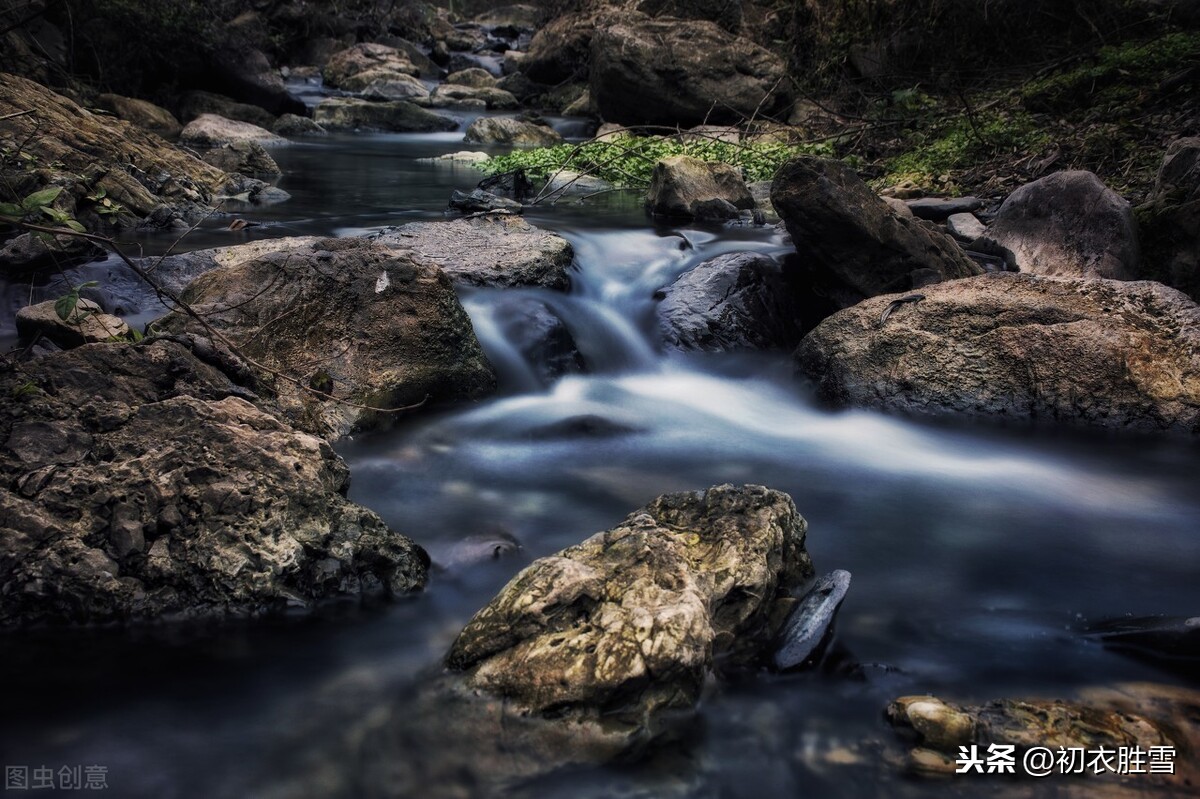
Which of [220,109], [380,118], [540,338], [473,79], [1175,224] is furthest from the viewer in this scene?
[473,79]

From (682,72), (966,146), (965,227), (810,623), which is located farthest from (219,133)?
(810,623)

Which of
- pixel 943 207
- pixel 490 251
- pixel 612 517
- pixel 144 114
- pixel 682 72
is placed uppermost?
pixel 682 72

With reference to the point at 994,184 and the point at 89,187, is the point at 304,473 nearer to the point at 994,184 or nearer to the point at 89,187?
the point at 89,187

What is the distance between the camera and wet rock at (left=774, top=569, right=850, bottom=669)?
2939mm

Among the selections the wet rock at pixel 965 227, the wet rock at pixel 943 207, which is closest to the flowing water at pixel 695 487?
the wet rock at pixel 965 227

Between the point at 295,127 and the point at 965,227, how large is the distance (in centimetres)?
1453

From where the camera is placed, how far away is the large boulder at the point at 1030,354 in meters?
5.12

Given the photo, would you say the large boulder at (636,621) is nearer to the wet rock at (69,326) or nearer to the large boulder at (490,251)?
the wet rock at (69,326)

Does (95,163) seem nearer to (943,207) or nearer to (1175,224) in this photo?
(943,207)

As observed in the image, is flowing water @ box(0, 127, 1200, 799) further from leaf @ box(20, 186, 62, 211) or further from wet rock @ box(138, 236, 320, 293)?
leaf @ box(20, 186, 62, 211)

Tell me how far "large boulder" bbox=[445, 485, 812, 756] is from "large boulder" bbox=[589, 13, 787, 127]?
13035mm

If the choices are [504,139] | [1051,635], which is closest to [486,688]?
Answer: [1051,635]

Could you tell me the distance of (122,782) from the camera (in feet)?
8.11

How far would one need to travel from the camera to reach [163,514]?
3033 mm
